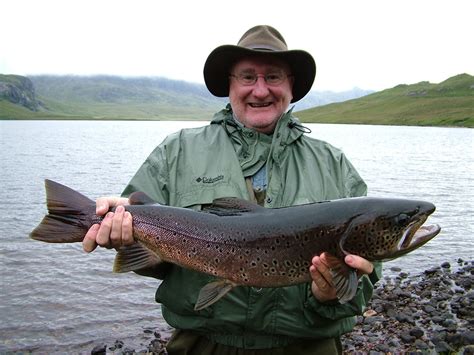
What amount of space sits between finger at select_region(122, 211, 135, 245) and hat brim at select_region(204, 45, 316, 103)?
1.71 m

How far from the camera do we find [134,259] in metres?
4.38

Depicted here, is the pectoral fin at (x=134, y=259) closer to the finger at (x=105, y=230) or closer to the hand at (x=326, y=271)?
the finger at (x=105, y=230)

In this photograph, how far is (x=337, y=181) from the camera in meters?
4.65

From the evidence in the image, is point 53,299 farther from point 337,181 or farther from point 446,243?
point 446,243

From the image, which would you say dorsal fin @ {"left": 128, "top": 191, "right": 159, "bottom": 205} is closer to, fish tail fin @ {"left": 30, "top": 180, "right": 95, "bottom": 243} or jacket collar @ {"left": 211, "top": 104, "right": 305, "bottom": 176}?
fish tail fin @ {"left": 30, "top": 180, "right": 95, "bottom": 243}

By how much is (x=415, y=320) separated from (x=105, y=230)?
8312mm

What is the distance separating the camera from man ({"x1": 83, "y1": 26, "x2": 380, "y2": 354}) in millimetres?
4137

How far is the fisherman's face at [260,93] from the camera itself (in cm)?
475

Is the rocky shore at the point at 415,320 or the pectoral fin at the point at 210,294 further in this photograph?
the rocky shore at the point at 415,320

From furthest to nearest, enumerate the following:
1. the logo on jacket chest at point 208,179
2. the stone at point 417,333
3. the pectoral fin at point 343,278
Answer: the stone at point 417,333 < the logo on jacket chest at point 208,179 < the pectoral fin at point 343,278

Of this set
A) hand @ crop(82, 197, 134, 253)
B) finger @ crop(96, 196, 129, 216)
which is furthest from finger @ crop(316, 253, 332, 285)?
finger @ crop(96, 196, 129, 216)

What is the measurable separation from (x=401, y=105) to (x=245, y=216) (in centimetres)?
15365

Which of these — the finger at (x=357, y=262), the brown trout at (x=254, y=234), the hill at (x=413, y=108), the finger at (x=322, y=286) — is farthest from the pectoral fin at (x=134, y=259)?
the hill at (x=413, y=108)

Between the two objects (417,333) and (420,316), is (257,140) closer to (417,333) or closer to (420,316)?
(417,333)
